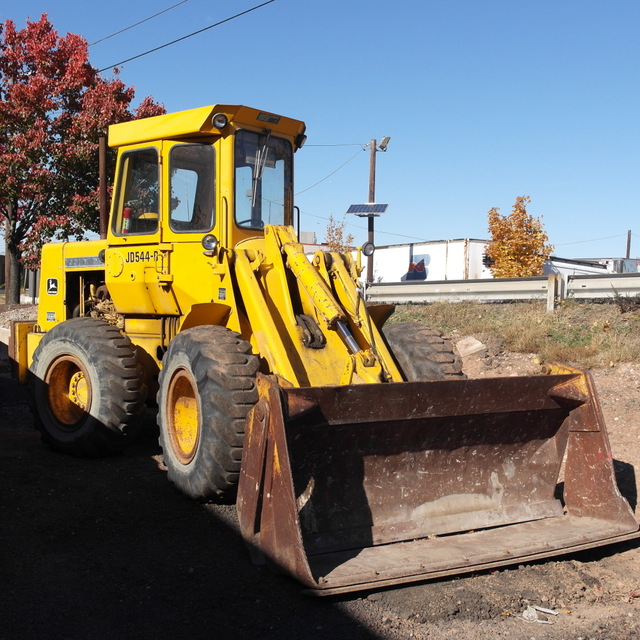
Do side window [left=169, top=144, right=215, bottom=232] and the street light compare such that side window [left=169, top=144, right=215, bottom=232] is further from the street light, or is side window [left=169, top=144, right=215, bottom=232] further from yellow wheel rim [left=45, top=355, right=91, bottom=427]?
the street light

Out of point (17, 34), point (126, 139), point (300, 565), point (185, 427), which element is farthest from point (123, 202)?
point (17, 34)

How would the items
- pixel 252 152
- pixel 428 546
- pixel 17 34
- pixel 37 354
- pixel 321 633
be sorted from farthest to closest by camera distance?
pixel 17 34, pixel 37 354, pixel 252 152, pixel 428 546, pixel 321 633

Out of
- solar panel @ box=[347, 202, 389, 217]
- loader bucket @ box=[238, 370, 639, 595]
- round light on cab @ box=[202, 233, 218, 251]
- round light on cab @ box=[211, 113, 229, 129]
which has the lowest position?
loader bucket @ box=[238, 370, 639, 595]

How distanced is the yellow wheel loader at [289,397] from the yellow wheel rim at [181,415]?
0.02 m

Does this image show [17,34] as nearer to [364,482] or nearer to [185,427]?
[185,427]

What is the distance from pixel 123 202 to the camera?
302 inches

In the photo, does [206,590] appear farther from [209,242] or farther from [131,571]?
[209,242]

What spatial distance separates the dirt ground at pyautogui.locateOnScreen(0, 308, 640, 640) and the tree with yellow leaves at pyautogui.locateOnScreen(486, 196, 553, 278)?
27.4m

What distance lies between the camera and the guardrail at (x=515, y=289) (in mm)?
12727

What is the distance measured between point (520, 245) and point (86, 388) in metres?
26.7

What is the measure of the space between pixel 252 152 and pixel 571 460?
3.75m

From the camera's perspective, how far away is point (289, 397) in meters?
4.67

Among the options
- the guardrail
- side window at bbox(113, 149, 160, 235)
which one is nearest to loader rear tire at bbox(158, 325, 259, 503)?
side window at bbox(113, 149, 160, 235)

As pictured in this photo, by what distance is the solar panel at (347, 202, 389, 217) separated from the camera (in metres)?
23.1
